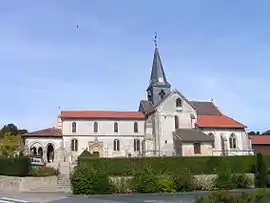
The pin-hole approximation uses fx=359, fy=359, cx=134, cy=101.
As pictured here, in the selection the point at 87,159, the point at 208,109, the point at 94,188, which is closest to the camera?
the point at 94,188

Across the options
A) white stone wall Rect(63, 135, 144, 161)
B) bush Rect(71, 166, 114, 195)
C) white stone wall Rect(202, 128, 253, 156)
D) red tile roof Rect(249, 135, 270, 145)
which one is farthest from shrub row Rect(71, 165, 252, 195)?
red tile roof Rect(249, 135, 270, 145)

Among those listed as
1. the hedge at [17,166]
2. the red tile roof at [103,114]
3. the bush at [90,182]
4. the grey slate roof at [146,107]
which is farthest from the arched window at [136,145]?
the bush at [90,182]

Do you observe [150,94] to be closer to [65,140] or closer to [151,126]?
[151,126]

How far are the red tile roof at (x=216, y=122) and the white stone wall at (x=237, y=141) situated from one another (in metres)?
0.76

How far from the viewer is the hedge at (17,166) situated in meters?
29.5

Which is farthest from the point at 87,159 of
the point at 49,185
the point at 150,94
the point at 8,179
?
the point at 150,94

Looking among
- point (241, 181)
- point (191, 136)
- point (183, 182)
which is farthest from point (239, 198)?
point (191, 136)

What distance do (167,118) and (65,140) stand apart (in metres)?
16.6

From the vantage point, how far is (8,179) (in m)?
29.0

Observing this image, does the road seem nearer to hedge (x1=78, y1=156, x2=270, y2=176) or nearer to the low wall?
the low wall

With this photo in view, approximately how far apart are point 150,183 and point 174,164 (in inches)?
238

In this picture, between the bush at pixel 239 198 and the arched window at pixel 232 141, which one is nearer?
the bush at pixel 239 198

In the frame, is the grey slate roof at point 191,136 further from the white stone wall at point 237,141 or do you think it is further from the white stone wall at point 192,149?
the white stone wall at point 237,141

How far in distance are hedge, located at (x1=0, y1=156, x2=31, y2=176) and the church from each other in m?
24.1
